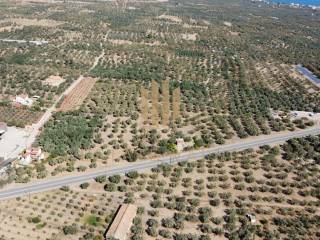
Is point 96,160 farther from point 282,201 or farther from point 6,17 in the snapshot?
point 6,17

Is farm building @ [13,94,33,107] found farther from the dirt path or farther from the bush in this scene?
the bush

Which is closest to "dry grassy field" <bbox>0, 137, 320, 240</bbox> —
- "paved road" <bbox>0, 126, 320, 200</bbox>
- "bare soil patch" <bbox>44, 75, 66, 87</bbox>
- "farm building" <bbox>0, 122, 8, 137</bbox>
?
"paved road" <bbox>0, 126, 320, 200</bbox>

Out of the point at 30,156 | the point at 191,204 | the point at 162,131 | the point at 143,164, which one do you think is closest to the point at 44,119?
the point at 30,156

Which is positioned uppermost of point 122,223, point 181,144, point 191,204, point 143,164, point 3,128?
point 122,223

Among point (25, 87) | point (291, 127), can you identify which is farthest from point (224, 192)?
point (25, 87)

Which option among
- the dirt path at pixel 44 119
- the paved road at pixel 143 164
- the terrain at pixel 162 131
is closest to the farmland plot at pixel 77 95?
the terrain at pixel 162 131

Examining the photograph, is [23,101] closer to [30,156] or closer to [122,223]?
[30,156]

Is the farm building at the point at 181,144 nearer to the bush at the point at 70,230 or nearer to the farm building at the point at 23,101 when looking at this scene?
the bush at the point at 70,230
